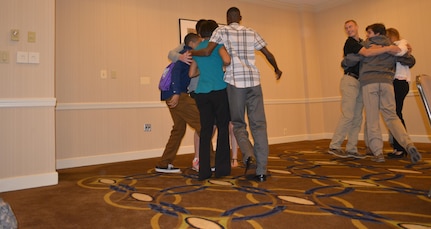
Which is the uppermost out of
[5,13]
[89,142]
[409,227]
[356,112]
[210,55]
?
[5,13]

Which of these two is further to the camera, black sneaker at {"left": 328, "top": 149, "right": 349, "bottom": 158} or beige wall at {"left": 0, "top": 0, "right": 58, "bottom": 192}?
black sneaker at {"left": 328, "top": 149, "right": 349, "bottom": 158}

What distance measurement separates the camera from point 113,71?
4125 mm

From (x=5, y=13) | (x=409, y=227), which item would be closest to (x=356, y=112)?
(x=409, y=227)

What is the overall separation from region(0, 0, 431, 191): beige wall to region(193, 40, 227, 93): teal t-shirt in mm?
1389

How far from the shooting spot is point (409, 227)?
1.39 m

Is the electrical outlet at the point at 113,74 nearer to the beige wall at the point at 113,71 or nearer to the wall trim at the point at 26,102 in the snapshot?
the beige wall at the point at 113,71

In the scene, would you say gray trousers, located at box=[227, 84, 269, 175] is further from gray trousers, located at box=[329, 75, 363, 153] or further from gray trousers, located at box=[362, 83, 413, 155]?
gray trousers, located at box=[329, 75, 363, 153]

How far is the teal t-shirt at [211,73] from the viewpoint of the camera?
245 cm

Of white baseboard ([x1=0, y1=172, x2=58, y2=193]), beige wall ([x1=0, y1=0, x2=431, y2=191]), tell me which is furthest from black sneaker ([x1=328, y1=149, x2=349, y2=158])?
white baseboard ([x1=0, y1=172, x2=58, y2=193])

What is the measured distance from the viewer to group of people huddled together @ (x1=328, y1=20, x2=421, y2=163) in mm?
3049

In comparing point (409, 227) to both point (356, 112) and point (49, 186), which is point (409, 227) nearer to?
point (356, 112)

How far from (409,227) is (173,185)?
1614 mm

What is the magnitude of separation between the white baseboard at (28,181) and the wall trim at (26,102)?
0.61 metres

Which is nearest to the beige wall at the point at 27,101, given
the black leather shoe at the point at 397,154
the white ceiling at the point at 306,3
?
Result: the black leather shoe at the point at 397,154
